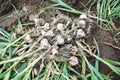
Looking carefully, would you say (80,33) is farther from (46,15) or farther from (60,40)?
(46,15)

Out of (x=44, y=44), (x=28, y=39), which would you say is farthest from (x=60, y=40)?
(x=28, y=39)

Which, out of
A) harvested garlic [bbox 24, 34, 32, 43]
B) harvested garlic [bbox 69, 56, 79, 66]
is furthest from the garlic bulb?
harvested garlic [bbox 24, 34, 32, 43]

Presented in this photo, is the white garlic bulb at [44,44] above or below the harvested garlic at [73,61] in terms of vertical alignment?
above

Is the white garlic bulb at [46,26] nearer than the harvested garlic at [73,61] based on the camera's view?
No

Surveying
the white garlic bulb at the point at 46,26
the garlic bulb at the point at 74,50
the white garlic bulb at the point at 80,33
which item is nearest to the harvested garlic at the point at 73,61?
the garlic bulb at the point at 74,50

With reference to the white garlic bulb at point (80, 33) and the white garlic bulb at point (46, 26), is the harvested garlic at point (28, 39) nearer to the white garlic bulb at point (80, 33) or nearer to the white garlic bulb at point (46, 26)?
the white garlic bulb at point (46, 26)

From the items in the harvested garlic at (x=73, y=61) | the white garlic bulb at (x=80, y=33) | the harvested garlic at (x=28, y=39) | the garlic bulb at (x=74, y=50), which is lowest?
the harvested garlic at (x=73, y=61)

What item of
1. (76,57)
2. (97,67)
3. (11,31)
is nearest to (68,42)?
(76,57)

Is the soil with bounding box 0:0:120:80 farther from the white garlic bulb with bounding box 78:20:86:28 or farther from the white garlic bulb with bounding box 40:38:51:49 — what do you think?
the white garlic bulb with bounding box 40:38:51:49

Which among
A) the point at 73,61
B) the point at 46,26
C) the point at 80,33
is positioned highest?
the point at 46,26

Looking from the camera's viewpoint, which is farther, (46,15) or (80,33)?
(46,15)

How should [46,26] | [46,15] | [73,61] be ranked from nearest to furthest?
[73,61]
[46,26]
[46,15]
